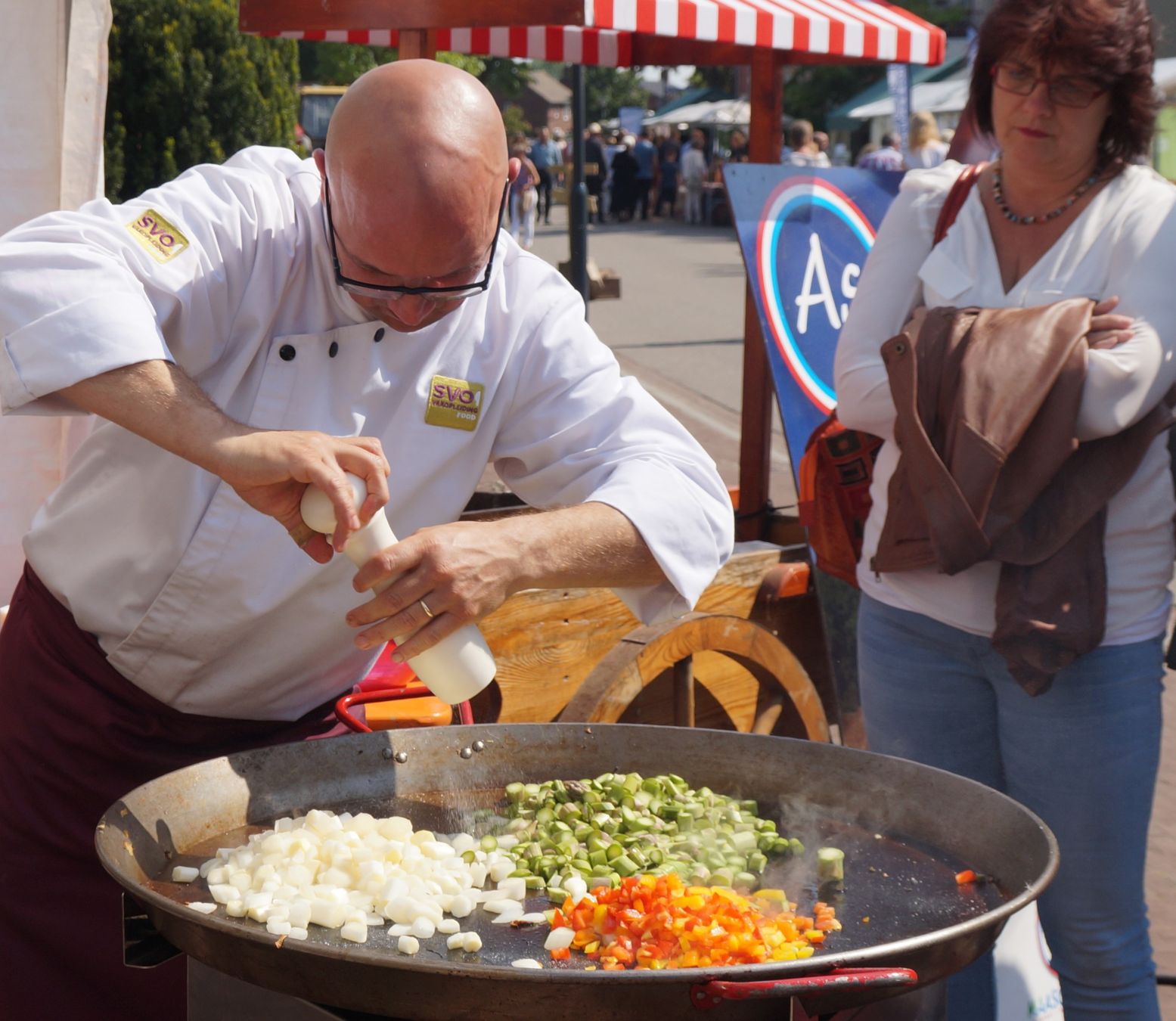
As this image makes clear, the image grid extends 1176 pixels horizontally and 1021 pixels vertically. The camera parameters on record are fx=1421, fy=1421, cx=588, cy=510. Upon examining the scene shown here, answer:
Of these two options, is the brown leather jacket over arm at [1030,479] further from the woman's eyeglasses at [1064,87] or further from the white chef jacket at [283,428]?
the white chef jacket at [283,428]

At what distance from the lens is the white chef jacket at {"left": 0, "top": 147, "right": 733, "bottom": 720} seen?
1924 mm

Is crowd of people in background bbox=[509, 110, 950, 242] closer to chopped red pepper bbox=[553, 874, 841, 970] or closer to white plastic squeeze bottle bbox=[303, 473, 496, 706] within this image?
white plastic squeeze bottle bbox=[303, 473, 496, 706]

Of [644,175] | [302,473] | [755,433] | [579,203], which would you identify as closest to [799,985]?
[302,473]

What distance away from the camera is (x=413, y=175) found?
1747 mm

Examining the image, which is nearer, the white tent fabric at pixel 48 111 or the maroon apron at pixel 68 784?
the maroon apron at pixel 68 784

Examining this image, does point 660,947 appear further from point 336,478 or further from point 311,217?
point 311,217

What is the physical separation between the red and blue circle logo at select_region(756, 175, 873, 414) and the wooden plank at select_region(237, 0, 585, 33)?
983 millimetres

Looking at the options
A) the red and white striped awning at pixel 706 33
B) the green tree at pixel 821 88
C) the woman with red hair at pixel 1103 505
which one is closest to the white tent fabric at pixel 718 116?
Result: the green tree at pixel 821 88

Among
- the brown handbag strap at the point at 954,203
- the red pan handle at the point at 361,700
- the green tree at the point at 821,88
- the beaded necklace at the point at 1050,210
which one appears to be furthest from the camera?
the green tree at the point at 821,88

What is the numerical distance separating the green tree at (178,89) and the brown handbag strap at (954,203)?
766 centimetres

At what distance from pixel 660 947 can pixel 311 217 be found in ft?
3.64

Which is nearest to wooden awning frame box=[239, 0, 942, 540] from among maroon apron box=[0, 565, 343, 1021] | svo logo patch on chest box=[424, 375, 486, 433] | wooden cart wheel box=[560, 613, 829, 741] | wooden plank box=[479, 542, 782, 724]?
wooden cart wheel box=[560, 613, 829, 741]

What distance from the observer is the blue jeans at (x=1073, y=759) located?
233cm

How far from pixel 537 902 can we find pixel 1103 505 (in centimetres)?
111
